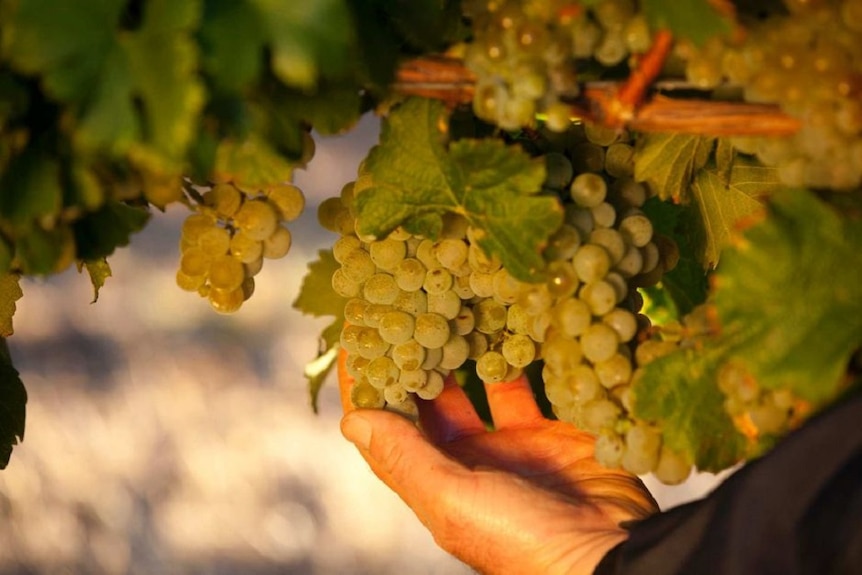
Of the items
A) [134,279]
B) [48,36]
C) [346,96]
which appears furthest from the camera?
[134,279]

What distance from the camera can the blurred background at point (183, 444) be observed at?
1.42 meters

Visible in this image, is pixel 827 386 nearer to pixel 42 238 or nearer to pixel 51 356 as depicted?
pixel 42 238

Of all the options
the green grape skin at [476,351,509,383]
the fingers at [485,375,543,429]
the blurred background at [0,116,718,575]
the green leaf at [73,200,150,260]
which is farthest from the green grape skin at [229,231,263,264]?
the blurred background at [0,116,718,575]

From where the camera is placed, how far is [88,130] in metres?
0.46

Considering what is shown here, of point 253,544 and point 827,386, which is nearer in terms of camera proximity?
point 827,386

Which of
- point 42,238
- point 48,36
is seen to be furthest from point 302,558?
point 48,36

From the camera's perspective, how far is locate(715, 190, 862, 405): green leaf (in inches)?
19.7

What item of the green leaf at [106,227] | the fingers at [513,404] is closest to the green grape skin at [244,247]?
the green leaf at [106,227]

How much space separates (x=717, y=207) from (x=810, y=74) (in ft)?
0.84

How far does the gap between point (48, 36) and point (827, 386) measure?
1.44ft

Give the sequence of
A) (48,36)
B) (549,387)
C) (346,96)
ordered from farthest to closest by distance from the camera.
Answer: (549,387), (346,96), (48,36)

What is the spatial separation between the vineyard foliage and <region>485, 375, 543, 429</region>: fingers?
0.78ft

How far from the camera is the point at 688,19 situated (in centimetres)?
48

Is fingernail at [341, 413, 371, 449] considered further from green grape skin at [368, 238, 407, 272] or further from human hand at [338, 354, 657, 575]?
green grape skin at [368, 238, 407, 272]
